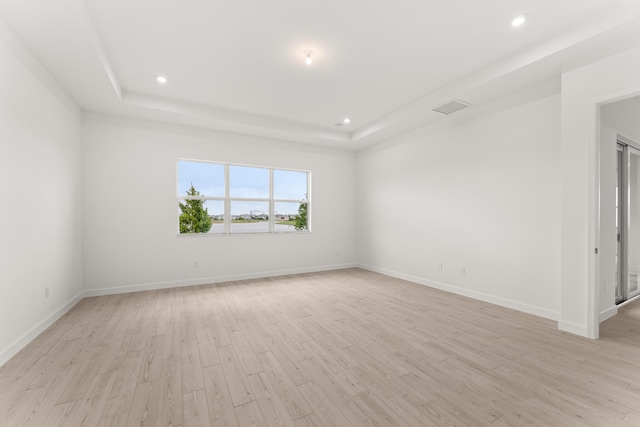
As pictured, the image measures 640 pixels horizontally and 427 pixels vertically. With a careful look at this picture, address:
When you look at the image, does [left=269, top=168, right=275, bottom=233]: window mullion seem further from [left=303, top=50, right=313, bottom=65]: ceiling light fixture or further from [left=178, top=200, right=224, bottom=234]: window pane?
[left=303, top=50, right=313, bottom=65]: ceiling light fixture

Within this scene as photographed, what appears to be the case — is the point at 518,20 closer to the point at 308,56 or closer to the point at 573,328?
the point at 308,56

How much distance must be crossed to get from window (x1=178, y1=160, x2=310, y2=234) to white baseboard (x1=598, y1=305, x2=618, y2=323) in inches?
191

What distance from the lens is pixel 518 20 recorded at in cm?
251

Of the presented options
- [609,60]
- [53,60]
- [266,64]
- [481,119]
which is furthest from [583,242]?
[53,60]

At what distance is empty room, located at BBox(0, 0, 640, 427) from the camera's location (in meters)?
1.99

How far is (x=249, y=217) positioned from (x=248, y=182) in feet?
2.41

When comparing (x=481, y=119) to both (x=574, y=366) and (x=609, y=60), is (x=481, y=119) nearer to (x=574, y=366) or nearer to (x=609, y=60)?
(x=609, y=60)

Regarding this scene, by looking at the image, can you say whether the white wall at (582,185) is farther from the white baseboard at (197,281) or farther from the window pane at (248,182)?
the window pane at (248,182)

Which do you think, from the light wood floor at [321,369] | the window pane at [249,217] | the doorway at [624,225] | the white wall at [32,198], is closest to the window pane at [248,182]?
the window pane at [249,217]

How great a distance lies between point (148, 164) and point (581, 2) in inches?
228

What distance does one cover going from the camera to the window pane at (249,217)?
546 cm

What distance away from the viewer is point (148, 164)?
4656mm

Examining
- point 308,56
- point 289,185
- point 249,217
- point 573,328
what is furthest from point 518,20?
point 249,217

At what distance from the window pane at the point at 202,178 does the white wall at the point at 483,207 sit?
137 inches
